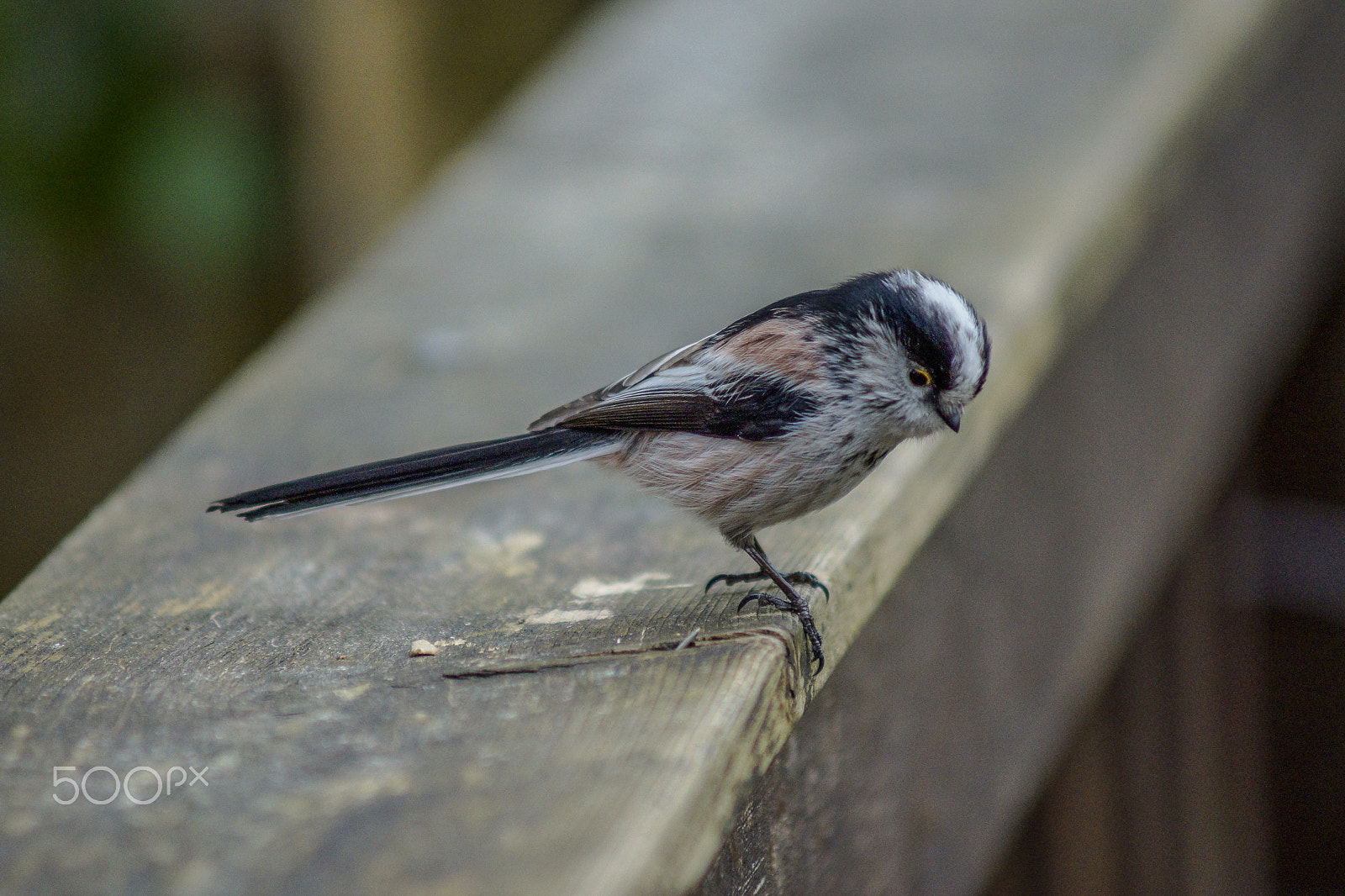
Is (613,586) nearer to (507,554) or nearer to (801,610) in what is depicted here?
(507,554)

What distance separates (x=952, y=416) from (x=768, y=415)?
0.30 metres

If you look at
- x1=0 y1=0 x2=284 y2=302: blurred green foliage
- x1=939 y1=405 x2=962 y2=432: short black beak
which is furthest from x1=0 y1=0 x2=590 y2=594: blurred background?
x1=939 y1=405 x2=962 y2=432: short black beak

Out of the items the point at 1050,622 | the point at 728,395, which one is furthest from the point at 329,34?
the point at 1050,622

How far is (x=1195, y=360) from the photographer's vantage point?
2973 millimetres

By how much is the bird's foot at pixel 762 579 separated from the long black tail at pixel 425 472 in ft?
1.15

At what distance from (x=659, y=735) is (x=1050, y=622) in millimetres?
1307

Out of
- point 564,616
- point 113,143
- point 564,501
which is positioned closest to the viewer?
point 564,616

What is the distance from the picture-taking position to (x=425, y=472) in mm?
1976

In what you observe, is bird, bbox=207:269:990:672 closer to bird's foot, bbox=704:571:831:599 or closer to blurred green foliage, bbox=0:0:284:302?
bird's foot, bbox=704:571:831:599

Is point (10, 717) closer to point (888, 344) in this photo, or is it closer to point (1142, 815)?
point (888, 344)

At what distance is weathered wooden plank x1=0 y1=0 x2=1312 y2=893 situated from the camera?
1195 mm

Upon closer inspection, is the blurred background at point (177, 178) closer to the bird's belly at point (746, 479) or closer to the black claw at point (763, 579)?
the bird's belly at point (746, 479)

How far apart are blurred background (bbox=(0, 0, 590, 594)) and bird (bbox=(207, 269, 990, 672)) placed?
1930 mm

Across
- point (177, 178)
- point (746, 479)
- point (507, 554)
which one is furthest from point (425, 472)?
point (177, 178)
